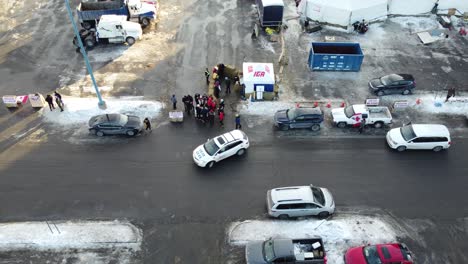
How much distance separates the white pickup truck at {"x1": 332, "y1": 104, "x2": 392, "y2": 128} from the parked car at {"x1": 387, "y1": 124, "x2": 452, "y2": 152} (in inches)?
67.7

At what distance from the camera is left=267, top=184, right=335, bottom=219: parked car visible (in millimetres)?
21562

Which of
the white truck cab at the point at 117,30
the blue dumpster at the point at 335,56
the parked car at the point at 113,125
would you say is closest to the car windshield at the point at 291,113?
the blue dumpster at the point at 335,56

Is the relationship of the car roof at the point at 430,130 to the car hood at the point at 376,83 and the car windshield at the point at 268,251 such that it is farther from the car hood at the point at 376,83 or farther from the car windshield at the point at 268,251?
the car windshield at the point at 268,251

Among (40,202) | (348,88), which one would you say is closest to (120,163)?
(40,202)

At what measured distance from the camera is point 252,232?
21.6 metres

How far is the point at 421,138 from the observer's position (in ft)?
83.9

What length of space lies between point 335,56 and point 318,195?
48.9 feet

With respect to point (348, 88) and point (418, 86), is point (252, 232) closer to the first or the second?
point (348, 88)

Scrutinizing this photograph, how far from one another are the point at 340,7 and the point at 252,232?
2547 cm

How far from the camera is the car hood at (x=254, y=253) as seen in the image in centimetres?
1920

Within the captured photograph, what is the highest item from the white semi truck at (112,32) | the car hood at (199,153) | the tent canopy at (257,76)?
the white semi truck at (112,32)

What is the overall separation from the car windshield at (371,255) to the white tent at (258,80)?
47.7 feet

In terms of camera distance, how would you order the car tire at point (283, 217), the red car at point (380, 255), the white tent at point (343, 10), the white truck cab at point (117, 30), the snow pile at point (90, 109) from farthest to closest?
the white tent at point (343, 10) < the white truck cab at point (117, 30) < the snow pile at point (90, 109) < the car tire at point (283, 217) < the red car at point (380, 255)

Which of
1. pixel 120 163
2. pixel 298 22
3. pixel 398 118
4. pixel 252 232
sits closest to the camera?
pixel 252 232
